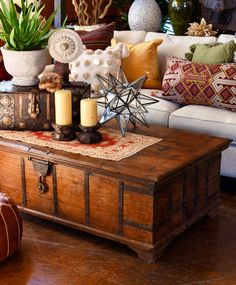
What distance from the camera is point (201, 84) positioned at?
11.5 feet

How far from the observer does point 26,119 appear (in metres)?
2.97

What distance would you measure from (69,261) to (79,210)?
267mm

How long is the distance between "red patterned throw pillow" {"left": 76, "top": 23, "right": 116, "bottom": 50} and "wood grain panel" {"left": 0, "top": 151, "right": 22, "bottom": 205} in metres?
1.50

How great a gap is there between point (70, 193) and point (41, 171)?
0.20 m

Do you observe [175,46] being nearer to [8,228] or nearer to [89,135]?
[89,135]

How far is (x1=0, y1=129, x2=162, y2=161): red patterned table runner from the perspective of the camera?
266 cm

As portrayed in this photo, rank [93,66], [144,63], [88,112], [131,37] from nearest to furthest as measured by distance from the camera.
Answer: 1. [88,112]
2. [93,66]
3. [144,63]
4. [131,37]

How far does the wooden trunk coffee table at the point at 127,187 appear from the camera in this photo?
2465mm

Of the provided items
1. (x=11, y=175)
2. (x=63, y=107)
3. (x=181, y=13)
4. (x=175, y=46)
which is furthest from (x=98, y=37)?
(x=11, y=175)

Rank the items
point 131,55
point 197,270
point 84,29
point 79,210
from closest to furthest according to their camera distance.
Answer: point 197,270 → point 79,210 → point 131,55 → point 84,29

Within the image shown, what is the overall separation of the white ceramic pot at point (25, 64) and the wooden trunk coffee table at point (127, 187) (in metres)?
0.40

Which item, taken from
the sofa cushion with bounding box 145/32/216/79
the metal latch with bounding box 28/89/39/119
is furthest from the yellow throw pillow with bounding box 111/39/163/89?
the metal latch with bounding box 28/89/39/119

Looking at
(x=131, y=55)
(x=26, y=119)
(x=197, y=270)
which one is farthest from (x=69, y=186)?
(x=131, y=55)

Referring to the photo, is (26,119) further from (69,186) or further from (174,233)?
(174,233)
